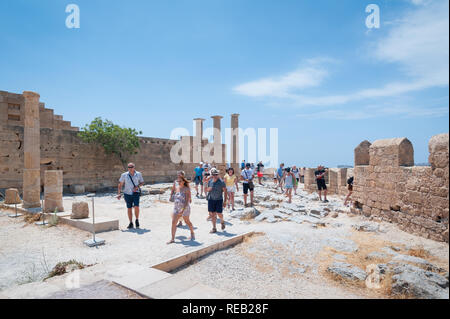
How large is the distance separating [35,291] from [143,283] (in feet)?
4.32

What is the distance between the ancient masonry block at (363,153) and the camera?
893 cm

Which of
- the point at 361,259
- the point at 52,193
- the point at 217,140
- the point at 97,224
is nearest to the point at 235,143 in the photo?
the point at 217,140

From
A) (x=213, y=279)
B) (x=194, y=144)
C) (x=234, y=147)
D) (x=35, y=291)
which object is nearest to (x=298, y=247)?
(x=213, y=279)

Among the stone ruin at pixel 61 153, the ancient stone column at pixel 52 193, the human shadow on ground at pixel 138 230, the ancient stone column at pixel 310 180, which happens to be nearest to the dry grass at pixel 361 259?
the human shadow on ground at pixel 138 230

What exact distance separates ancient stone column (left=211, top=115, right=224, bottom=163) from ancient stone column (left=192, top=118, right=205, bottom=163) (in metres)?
1.20

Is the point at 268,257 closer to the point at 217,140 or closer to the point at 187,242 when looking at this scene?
the point at 187,242

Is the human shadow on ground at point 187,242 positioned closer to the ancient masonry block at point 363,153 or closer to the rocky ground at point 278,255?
the rocky ground at point 278,255

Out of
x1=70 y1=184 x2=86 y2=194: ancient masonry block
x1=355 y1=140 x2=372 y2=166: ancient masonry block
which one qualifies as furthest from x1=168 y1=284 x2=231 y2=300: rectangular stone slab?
x1=70 y1=184 x2=86 y2=194: ancient masonry block

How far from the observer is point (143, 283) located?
3.57 m

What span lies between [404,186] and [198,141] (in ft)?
53.7

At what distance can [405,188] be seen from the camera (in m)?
6.86

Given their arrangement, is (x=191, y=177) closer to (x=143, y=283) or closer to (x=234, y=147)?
(x=234, y=147)

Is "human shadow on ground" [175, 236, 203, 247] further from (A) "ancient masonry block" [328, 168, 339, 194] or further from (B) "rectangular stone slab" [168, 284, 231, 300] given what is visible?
(A) "ancient masonry block" [328, 168, 339, 194]
